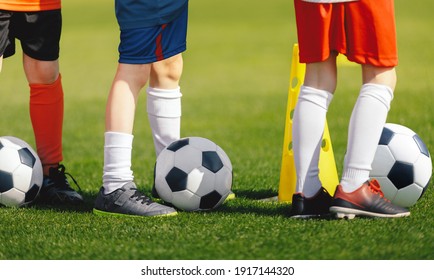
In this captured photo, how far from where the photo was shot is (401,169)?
5055 mm

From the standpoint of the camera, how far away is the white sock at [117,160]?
493 centimetres

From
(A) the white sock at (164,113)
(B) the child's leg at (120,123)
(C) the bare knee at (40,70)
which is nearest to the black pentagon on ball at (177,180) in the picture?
(B) the child's leg at (120,123)

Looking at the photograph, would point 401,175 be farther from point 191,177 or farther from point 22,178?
point 22,178

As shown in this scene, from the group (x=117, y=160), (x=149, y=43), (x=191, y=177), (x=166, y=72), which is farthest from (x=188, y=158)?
(x=149, y=43)

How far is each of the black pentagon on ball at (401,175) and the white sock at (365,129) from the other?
0.48 m

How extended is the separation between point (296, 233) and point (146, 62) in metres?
1.41

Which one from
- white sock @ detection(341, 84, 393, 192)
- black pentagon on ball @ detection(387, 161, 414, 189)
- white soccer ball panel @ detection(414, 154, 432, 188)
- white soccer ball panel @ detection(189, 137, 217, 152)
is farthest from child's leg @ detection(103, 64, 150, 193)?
white soccer ball panel @ detection(414, 154, 432, 188)

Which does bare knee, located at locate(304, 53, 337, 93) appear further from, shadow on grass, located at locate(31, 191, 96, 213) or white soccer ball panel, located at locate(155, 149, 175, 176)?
shadow on grass, located at locate(31, 191, 96, 213)

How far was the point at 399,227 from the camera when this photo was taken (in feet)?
14.3

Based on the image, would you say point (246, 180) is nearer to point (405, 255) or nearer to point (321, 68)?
point (321, 68)

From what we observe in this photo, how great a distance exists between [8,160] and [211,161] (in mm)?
1282

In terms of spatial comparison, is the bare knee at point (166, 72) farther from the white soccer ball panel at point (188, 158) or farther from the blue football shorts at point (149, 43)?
the white soccer ball panel at point (188, 158)

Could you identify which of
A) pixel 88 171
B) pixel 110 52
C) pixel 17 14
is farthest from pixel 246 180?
pixel 110 52

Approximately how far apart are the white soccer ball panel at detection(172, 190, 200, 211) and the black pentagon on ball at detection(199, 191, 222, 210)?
0.10ft
